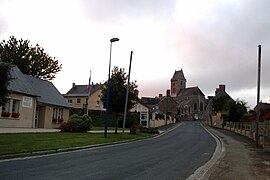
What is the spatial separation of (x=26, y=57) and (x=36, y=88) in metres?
11.6

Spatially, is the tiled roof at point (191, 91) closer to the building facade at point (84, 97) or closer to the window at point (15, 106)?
the building facade at point (84, 97)

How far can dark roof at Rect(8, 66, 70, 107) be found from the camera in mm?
33334

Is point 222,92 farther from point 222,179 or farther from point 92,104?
point 222,179

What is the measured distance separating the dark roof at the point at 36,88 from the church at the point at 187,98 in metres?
95.5

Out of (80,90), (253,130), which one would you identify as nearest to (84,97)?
(80,90)

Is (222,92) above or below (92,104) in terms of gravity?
→ above

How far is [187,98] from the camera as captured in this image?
153000mm

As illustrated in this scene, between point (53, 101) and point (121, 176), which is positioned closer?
point (121, 176)

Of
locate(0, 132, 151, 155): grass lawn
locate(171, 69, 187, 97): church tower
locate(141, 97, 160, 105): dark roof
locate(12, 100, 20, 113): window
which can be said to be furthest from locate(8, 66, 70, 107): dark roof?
locate(171, 69, 187, 97): church tower

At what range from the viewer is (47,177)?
9086 mm

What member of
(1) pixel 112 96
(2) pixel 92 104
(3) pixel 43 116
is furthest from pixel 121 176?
(2) pixel 92 104

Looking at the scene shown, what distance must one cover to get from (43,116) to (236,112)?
103 ft

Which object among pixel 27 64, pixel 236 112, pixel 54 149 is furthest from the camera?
pixel 236 112

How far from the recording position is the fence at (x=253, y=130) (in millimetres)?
22422
